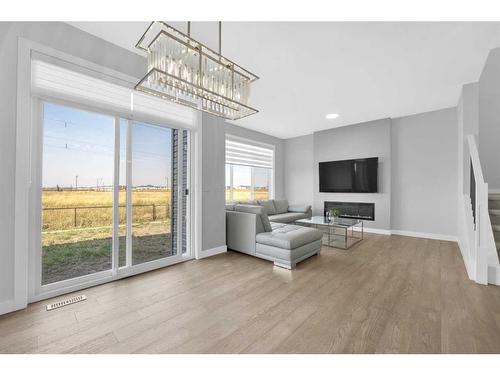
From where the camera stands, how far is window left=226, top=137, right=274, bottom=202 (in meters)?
5.64

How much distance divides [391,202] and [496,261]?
2.68m

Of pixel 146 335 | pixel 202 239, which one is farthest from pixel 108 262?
pixel 146 335

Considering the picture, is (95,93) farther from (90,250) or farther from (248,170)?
(248,170)

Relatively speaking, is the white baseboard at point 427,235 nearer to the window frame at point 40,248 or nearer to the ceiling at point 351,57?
the ceiling at point 351,57

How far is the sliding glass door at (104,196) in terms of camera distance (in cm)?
223

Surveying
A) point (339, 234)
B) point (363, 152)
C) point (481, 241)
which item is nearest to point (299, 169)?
point (363, 152)

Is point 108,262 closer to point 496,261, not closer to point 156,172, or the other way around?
point 156,172

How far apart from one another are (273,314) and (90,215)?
224 centimetres

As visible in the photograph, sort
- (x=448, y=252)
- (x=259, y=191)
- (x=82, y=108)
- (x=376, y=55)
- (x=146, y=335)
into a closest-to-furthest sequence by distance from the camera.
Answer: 1. (x=146, y=335)
2. (x=82, y=108)
3. (x=376, y=55)
4. (x=448, y=252)
5. (x=259, y=191)

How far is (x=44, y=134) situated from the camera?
2156 millimetres

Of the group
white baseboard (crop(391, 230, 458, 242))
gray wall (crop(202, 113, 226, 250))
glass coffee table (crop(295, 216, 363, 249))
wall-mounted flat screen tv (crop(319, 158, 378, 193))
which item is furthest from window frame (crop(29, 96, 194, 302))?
white baseboard (crop(391, 230, 458, 242))

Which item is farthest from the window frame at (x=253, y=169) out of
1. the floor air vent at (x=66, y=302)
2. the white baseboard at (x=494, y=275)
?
the white baseboard at (x=494, y=275)

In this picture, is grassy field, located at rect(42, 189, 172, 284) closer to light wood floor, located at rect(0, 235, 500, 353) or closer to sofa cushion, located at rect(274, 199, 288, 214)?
light wood floor, located at rect(0, 235, 500, 353)

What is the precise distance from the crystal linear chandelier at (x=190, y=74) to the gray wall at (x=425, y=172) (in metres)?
4.52
